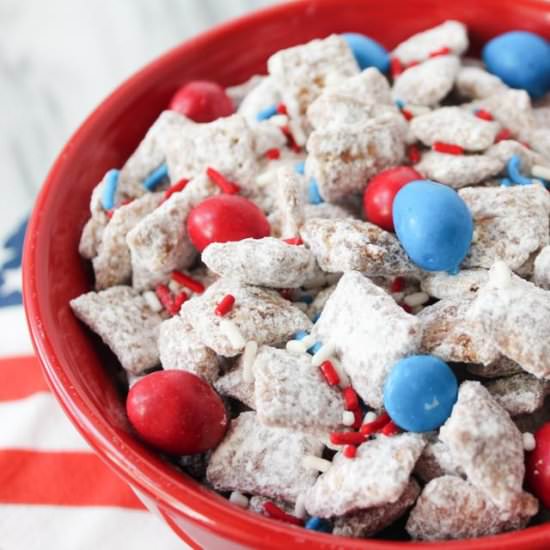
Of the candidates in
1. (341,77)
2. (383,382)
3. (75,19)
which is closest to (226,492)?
(383,382)

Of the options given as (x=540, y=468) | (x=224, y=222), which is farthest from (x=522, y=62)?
(x=540, y=468)

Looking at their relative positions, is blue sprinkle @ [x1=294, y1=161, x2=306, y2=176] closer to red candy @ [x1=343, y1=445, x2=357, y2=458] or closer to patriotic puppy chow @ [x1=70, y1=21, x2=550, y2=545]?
patriotic puppy chow @ [x1=70, y1=21, x2=550, y2=545]

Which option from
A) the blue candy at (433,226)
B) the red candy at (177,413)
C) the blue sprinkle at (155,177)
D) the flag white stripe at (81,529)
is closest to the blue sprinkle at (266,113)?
the blue sprinkle at (155,177)

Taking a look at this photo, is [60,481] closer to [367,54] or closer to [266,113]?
[266,113]

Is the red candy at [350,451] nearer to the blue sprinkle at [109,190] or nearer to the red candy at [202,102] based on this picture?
the blue sprinkle at [109,190]

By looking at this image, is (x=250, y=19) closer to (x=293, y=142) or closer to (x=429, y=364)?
(x=293, y=142)
